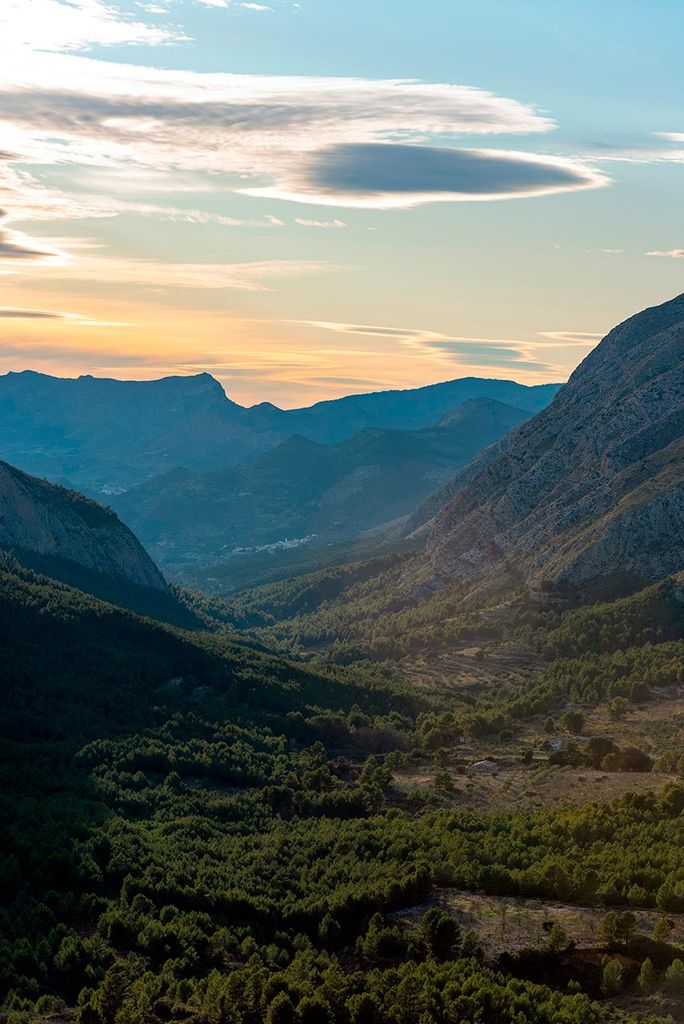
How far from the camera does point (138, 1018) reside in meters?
61.8

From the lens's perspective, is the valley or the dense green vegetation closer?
the dense green vegetation

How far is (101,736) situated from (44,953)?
73819mm

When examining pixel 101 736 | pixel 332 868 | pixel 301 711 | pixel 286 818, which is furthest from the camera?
pixel 301 711

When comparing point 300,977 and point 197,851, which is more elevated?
point 300,977

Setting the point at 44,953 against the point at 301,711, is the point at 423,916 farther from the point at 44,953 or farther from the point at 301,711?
the point at 301,711

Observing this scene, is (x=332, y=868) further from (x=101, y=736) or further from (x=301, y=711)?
(x=301, y=711)

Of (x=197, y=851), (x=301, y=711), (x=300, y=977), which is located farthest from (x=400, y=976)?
(x=301, y=711)

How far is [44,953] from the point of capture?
2926 inches

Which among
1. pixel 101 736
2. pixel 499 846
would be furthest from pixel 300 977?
pixel 101 736

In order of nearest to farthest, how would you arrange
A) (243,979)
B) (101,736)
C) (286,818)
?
(243,979), (286,818), (101,736)

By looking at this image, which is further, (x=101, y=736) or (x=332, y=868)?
(x=101, y=736)

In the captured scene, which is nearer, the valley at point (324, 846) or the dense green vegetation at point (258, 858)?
the dense green vegetation at point (258, 858)

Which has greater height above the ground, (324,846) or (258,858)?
(324,846)

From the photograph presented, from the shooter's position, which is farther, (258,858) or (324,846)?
(324,846)
